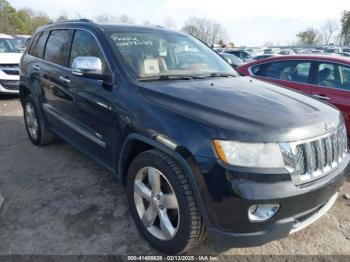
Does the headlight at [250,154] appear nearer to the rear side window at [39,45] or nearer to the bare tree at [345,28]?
the rear side window at [39,45]

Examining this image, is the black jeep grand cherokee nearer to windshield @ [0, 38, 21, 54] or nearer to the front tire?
the front tire

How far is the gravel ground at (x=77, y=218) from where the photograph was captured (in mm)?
2562

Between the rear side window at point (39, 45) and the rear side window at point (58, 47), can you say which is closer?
the rear side window at point (58, 47)

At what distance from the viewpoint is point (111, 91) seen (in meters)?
2.77

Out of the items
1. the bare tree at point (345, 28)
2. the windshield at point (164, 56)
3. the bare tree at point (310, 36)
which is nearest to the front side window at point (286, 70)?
the windshield at point (164, 56)

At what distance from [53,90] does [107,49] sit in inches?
53.2

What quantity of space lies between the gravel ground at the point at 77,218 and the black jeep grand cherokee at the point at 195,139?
14.8 inches

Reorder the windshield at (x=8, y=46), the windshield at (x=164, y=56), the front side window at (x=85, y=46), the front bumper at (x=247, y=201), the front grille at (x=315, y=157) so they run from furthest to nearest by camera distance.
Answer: the windshield at (x=8, y=46) → the front side window at (x=85, y=46) → the windshield at (x=164, y=56) → the front grille at (x=315, y=157) → the front bumper at (x=247, y=201)

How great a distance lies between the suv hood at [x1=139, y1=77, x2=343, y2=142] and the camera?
1.99m

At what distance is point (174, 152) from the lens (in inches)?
84.9

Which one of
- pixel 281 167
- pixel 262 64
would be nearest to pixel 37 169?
pixel 281 167

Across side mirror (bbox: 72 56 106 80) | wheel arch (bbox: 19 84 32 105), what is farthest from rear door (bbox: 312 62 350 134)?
wheel arch (bbox: 19 84 32 105)

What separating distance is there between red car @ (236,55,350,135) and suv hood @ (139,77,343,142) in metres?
2.09

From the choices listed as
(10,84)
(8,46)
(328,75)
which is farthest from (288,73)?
(8,46)
